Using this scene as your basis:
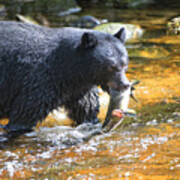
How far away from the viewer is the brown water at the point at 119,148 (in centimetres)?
404

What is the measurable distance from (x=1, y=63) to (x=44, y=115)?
3.23ft

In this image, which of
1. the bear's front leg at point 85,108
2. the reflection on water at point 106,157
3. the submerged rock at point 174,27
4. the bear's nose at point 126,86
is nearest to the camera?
the reflection on water at point 106,157

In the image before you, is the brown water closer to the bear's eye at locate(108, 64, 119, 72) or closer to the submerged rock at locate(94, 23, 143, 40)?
the bear's eye at locate(108, 64, 119, 72)

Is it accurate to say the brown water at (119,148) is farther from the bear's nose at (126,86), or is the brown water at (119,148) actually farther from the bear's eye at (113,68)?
the bear's eye at (113,68)

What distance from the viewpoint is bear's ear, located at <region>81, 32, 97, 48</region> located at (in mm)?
4867

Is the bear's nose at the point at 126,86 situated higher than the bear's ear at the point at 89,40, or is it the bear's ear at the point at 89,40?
the bear's ear at the point at 89,40

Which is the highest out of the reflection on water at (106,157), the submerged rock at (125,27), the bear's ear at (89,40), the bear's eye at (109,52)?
the submerged rock at (125,27)

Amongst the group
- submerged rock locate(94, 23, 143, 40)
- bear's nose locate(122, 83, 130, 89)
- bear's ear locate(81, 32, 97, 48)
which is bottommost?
bear's nose locate(122, 83, 130, 89)

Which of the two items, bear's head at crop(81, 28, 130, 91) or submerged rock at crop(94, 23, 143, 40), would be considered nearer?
bear's head at crop(81, 28, 130, 91)

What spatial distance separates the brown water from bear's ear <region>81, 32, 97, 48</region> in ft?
4.48

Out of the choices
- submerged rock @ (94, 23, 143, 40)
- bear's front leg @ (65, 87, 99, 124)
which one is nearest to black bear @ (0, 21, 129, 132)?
bear's front leg @ (65, 87, 99, 124)

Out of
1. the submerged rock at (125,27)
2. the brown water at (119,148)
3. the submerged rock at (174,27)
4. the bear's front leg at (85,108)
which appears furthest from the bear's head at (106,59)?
the submerged rock at (174,27)

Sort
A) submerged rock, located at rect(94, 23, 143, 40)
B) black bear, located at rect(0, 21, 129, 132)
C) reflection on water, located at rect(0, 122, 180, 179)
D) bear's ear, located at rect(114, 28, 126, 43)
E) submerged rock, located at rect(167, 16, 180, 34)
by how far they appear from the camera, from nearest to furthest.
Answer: reflection on water, located at rect(0, 122, 180, 179), black bear, located at rect(0, 21, 129, 132), bear's ear, located at rect(114, 28, 126, 43), submerged rock, located at rect(94, 23, 143, 40), submerged rock, located at rect(167, 16, 180, 34)

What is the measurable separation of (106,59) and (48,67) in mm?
887
